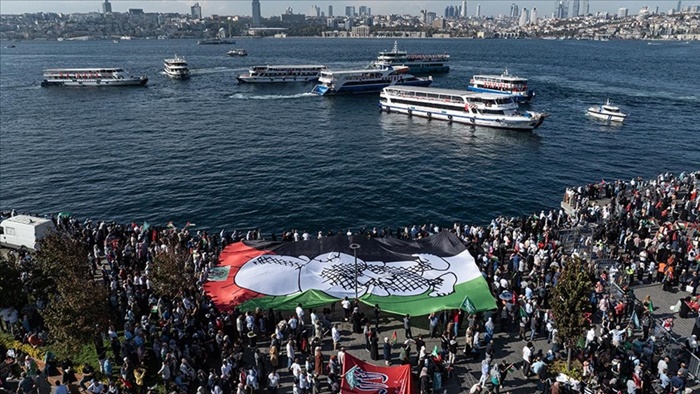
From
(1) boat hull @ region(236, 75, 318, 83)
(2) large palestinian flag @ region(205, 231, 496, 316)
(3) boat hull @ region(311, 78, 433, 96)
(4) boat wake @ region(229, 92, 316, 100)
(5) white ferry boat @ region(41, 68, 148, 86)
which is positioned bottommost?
(2) large palestinian flag @ region(205, 231, 496, 316)

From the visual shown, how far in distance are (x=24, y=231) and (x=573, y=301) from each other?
3546 cm

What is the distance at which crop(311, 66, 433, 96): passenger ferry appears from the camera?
5133 inches

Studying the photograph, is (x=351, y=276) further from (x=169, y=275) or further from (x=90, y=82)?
(x=90, y=82)

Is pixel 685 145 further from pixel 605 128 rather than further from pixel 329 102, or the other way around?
pixel 329 102

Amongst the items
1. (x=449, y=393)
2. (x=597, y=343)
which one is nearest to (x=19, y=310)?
(x=449, y=393)

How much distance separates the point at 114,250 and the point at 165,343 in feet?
45.3

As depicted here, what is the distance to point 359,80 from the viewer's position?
440 ft

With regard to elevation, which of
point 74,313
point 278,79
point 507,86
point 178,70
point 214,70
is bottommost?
point 74,313

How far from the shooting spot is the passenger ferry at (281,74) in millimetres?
153250

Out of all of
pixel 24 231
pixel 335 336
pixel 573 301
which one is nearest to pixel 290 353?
pixel 335 336

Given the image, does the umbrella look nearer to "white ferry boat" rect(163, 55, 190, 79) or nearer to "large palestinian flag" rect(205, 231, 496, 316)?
"large palestinian flag" rect(205, 231, 496, 316)

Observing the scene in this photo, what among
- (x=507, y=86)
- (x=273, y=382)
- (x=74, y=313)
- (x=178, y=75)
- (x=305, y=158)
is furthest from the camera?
(x=178, y=75)

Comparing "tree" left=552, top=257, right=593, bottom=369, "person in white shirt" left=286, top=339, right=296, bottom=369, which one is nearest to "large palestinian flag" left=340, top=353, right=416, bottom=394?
"person in white shirt" left=286, top=339, right=296, bottom=369

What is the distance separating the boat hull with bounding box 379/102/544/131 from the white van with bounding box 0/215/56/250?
70.4 metres
